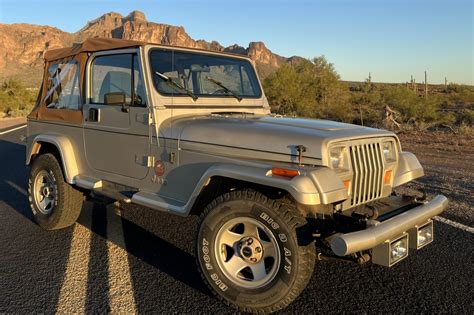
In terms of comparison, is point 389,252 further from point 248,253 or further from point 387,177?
point 248,253

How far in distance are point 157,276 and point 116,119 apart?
5.35 ft

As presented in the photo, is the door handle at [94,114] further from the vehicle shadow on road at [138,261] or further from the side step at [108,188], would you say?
the vehicle shadow on road at [138,261]

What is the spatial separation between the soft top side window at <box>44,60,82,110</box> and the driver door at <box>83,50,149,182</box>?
12.0 inches

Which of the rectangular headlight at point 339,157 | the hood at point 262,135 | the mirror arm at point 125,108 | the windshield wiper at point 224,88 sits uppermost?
the windshield wiper at point 224,88

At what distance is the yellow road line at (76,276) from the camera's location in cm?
338

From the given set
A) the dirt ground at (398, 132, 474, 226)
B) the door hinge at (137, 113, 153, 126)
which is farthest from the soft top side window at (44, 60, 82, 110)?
the dirt ground at (398, 132, 474, 226)

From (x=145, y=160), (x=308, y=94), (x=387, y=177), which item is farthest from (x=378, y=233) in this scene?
(x=308, y=94)

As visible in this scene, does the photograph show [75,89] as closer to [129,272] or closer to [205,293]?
[129,272]

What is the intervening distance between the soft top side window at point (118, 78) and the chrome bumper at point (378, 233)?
2.34 meters

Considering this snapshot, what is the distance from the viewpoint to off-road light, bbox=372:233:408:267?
10.2 feet

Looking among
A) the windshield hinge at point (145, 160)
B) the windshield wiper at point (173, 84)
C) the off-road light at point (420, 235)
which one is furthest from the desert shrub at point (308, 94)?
the off-road light at point (420, 235)

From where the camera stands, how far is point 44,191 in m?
5.45

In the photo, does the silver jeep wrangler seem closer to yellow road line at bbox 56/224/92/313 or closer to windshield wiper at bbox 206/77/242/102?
windshield wiper at bbox 206/77/242/102

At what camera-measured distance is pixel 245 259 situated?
11.1 feet
